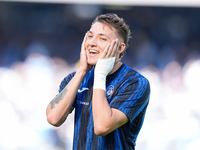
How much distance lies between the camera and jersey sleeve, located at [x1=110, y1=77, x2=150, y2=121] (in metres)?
2.58

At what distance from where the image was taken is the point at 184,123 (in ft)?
28.0

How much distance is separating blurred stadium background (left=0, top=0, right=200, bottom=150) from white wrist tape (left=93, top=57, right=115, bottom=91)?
238 inches

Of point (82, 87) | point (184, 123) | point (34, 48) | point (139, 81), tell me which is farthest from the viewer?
point (34, 48)

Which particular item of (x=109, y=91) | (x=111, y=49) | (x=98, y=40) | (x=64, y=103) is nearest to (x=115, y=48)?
(x=111, y=49)

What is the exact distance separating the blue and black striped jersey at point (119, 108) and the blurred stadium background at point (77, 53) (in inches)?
232

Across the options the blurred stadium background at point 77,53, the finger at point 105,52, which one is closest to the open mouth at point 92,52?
the finger at point 105,52

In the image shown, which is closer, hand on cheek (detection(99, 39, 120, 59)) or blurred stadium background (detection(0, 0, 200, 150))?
hand on cheek (detection(99, 39, 120, 59))

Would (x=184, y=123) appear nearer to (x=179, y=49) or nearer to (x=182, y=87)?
(x=182, y=87)

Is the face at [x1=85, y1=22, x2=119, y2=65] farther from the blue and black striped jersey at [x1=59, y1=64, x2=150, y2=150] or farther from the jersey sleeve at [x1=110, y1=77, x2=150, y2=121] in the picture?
the jersey sleeve at [x1=110, y1=77, x2=150, y2=121]

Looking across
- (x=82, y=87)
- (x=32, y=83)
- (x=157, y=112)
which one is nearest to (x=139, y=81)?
(x=82, y=87)

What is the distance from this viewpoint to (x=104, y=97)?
251 cm

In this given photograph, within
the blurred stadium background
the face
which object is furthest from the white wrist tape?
the blurred stadium background

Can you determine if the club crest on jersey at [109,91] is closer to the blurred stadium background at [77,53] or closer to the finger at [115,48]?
the finger at [115,48]

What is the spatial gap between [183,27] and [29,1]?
162 inches
